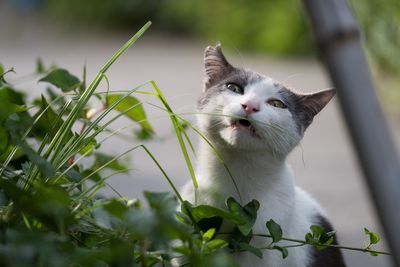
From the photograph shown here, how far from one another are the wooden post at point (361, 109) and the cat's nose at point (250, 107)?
807 mm

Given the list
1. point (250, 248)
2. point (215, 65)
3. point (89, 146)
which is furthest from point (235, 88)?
point (250, 248)

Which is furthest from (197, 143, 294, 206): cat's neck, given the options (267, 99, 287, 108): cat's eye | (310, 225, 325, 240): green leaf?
(310, 225, 325, 240): green leaf

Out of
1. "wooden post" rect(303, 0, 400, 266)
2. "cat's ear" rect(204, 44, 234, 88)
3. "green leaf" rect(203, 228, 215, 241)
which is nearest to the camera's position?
"wooden post" rect(303, 0, 400, 266)

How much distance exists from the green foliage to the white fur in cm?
14

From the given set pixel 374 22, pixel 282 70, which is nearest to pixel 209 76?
pixel 374 22

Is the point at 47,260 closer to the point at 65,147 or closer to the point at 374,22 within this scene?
the point at 65,147

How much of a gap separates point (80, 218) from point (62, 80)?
52 centimetres

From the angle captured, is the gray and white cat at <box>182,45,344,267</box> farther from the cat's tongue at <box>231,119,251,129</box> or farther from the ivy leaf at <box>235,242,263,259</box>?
the ivy leaf at <box>235,242,263,259</box>

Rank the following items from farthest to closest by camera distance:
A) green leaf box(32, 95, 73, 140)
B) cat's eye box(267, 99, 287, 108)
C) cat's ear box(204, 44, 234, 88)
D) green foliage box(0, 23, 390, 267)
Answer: cat's ear box(204, 44, 234, 88) → cat's eye box(267, 99, 287, 108) → green leaf box(32, 95, 73, 140) → green foliage box(0, 23, 390, 267)

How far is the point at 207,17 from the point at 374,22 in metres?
2.69

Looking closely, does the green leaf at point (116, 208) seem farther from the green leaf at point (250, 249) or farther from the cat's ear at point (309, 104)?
the cat's ear at point (309, 104)

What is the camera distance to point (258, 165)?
5.71ft

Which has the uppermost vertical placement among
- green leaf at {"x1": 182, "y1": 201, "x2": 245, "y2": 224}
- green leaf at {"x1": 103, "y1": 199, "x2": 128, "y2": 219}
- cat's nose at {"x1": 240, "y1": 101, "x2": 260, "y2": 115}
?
cat's nose at {"x1": 240, "y1": 101, "x2": 260, "y2": 115}

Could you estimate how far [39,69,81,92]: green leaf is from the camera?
1678 millimetres
